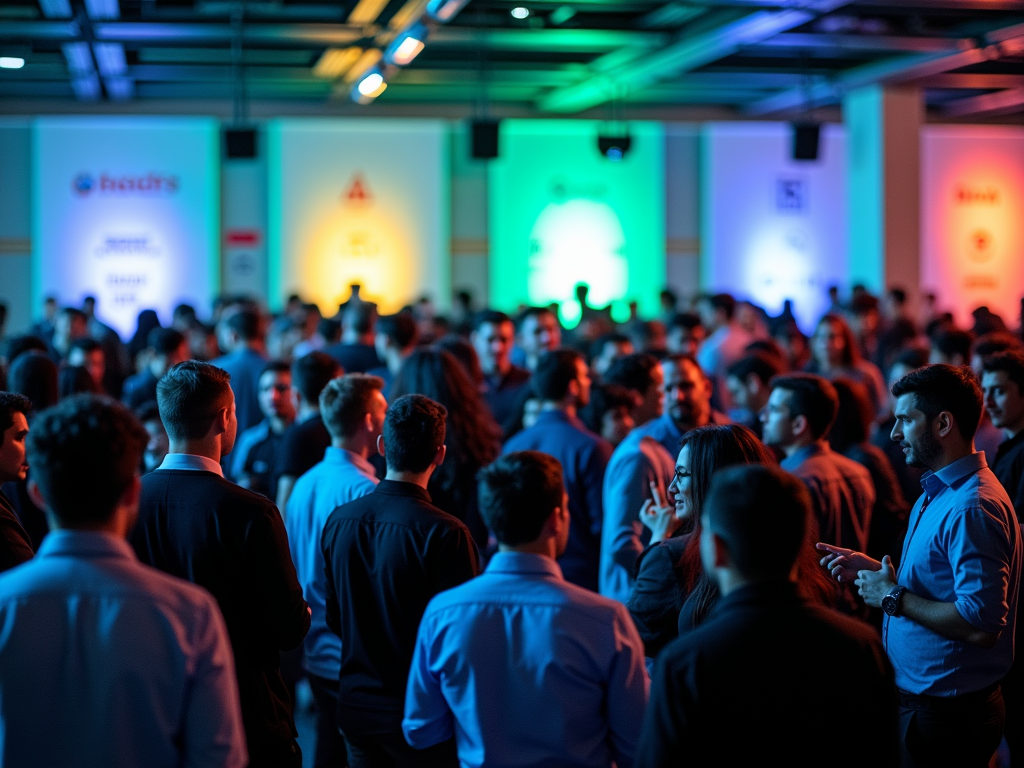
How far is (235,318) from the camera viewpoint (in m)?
6.09

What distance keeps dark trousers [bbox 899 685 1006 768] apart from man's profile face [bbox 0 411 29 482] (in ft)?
8.25

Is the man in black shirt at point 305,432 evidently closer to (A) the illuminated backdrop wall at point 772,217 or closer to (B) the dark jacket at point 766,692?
(B) the dark jacket at point 766,692

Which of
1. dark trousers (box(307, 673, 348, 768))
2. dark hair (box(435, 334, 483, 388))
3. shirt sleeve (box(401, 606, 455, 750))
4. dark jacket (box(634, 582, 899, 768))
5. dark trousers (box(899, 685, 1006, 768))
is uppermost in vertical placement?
dark hair (box(435, 334, 483, 388))

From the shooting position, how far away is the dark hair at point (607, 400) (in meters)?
4.61

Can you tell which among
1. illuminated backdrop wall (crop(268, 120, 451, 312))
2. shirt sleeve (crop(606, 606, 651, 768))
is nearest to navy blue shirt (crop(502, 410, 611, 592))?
shirt sleeve (crop(606, 606, 651, 768))

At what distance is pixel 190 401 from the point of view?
2.68 m

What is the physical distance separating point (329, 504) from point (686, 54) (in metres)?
8.35

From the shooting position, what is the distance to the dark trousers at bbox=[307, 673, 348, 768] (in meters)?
3.38

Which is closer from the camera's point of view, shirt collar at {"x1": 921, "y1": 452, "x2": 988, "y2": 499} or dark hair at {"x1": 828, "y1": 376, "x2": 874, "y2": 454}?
shirt collar at {"x1": 921, "y1": 452, "x2": 988, "y2": 499}

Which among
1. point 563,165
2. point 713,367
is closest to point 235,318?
point 713,367

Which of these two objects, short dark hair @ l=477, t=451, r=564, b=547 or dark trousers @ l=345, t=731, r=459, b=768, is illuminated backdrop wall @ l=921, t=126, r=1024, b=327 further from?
short dark hair @ l=477, t=451, r=564, b=547

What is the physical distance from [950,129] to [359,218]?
7783 mm

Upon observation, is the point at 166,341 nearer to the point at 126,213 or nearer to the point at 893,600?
the point at 893,600

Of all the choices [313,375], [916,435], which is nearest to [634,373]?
[313,375]
